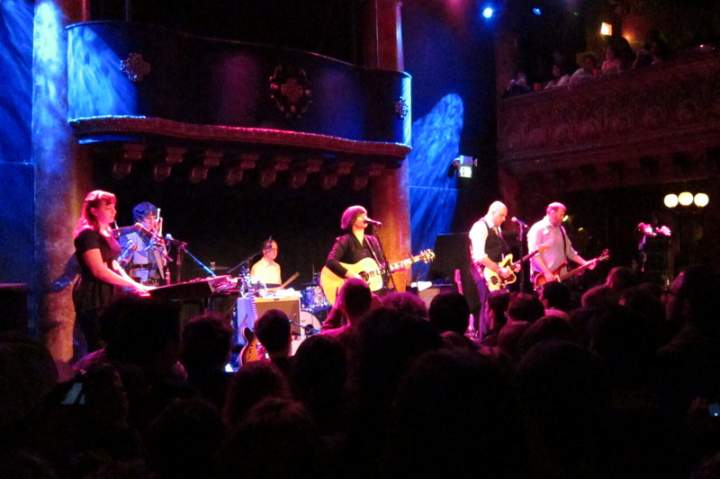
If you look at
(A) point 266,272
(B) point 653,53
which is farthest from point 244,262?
(B) point 653,53

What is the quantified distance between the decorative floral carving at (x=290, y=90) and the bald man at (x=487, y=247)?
2894 millimetres

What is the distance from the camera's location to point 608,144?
11.6 m

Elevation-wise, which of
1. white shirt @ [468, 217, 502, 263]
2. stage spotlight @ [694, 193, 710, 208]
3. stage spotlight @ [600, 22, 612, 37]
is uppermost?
stage spotlight @ [600, 22, 612, 37]

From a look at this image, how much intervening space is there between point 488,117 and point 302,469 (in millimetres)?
12518

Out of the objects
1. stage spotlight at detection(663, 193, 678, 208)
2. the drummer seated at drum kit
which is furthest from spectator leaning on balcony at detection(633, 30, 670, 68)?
the drummer seated at drum kit

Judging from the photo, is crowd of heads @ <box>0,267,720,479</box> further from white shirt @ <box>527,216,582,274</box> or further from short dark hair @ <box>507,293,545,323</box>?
white shirt @ <box>527,216,582,274</box>

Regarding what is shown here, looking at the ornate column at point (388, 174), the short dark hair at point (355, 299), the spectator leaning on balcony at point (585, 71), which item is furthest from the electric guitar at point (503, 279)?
the short dark hair at point (355, 299)

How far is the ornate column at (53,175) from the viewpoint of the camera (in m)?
7.79

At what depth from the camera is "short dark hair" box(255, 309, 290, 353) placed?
405 cm

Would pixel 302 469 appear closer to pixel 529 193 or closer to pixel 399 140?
pixel 399 140

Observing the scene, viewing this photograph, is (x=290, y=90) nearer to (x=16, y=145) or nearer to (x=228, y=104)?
(x=228, y=104)

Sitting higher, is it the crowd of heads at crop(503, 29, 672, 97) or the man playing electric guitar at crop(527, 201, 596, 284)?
the crowd of heads at crop(503, 29, 672, 97)

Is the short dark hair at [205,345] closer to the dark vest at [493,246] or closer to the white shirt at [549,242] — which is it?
the dark vest at [493,246]

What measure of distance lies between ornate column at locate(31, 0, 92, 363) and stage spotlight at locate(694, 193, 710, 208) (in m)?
9.77
